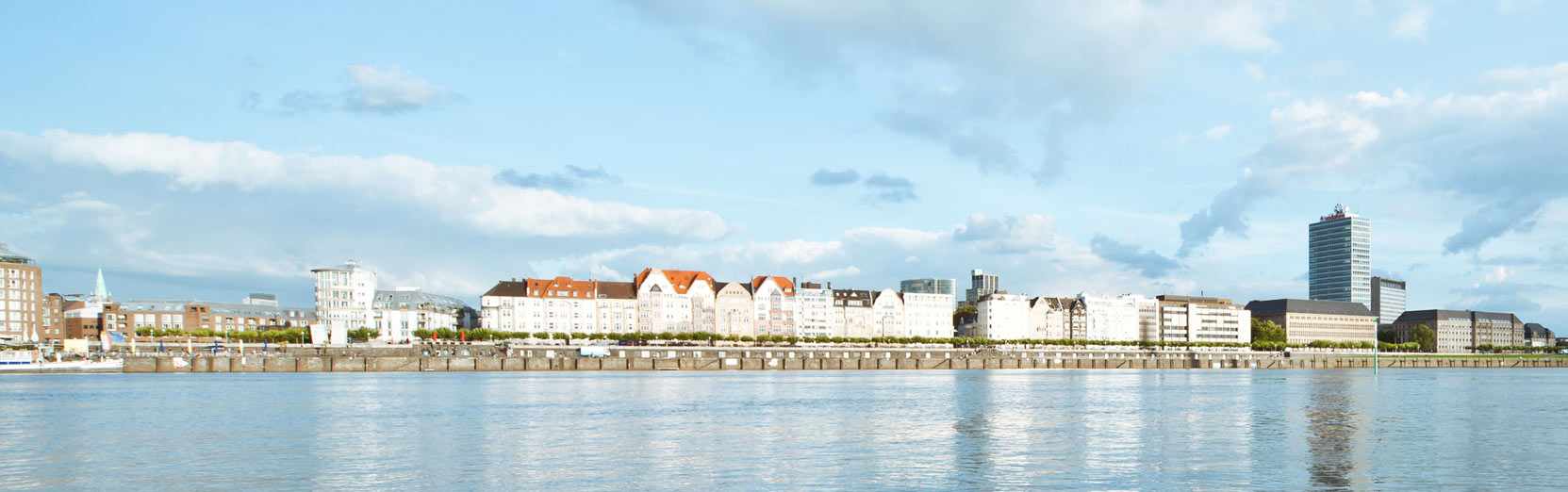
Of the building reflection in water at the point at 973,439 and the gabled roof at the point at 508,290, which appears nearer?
the building reflection in water at the point at 973,439

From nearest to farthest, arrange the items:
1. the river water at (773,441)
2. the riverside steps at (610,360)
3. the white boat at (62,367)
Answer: the river water at (773,441) < the white boat at (62,367) < the riverside steps at (610,360)

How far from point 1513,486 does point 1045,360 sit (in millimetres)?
141635

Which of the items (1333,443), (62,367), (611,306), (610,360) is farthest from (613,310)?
(1333,443)

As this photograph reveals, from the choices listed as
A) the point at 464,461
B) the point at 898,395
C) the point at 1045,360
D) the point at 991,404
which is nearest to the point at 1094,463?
the point at 464,461

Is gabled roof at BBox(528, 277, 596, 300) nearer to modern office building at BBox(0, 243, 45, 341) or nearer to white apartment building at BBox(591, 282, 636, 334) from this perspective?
white apartment building at BBox(591, 282, 636, 334)

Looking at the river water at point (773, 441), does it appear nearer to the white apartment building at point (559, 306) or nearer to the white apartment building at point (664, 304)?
the white apartment building at point (559, 306)

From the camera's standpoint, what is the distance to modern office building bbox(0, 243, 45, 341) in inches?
7215

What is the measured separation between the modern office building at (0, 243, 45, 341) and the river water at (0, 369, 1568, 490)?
130330 millimetres

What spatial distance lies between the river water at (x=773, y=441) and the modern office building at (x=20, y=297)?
428ft

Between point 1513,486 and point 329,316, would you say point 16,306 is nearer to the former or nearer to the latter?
point 329,316

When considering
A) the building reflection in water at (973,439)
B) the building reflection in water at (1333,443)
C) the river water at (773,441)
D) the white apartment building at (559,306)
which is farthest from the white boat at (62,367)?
the building reflection in water at (1333,443)

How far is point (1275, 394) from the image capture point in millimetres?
78312

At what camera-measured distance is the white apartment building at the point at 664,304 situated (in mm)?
193875

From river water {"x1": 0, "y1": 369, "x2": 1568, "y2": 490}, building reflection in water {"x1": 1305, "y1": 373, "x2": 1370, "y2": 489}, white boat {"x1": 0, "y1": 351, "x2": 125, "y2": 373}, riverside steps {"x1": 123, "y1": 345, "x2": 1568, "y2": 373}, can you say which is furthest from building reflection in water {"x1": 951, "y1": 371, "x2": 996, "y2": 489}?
white boat {"x1": 0, "y1": 351, "x2": 125, "y2": 373}
